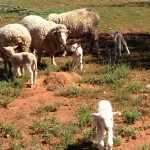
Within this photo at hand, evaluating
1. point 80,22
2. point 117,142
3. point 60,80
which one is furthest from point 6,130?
point 80,22

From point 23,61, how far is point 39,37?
2446mm

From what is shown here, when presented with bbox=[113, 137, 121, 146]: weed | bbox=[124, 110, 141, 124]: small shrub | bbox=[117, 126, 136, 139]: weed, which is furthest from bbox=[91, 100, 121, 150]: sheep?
bbox=[124, 110, 141, 124]: small shrub

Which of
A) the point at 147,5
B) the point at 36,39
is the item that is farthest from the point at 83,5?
the point at 36,39

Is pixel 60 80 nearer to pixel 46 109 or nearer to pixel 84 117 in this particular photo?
pixel 46 109

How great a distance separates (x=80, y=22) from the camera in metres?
→ 15.0

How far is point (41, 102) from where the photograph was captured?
9297 mm

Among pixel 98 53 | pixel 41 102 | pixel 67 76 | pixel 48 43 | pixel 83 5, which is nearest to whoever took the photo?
pixel 41 102

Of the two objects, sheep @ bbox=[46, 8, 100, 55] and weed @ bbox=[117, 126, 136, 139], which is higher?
sheep @ bbox=[46, 8, 100, 55]

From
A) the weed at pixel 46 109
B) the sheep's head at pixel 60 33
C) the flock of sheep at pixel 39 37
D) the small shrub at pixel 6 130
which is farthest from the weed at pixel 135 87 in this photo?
the sheep's head at pixel 60 33

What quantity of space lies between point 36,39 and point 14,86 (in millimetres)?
3118

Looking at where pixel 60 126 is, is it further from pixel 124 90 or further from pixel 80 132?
pixel 124 90

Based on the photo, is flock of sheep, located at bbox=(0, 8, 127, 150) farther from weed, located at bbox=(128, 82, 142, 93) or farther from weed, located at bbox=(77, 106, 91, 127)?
weed, located at bbox=(77, 106, 91, 127)

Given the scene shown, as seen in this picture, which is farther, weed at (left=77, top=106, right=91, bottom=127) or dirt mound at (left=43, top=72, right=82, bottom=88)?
dirt mound at (left=43, top=72, right=82, bottom=88)

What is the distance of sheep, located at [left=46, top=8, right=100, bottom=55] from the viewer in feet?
49.3
